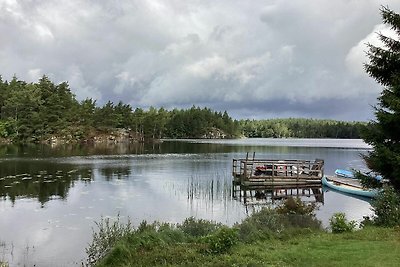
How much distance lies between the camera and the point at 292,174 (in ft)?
144

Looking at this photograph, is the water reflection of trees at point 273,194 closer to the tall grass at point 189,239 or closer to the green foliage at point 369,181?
the green foliage at point 369,181

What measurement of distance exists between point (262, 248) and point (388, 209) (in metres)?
6.06

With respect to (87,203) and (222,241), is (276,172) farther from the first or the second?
(222,241)

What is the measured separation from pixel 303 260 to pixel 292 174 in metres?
33.2

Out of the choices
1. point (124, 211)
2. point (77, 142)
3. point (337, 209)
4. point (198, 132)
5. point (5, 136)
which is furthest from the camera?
point (198, 132)

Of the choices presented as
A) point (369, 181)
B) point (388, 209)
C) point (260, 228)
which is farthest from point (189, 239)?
point (369, 181)

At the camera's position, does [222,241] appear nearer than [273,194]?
Yes

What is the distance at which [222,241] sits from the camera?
40.9ft

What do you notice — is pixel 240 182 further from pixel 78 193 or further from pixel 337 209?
pixel 78 193

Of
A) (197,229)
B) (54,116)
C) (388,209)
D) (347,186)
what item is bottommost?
(347,186)

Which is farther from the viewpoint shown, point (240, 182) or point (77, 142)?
point (77, 142)

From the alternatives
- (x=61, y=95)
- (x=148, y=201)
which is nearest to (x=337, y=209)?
(x=148, y=201)

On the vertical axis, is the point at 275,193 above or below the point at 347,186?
below

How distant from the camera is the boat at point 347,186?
116 feet
